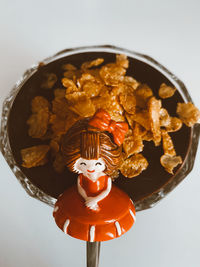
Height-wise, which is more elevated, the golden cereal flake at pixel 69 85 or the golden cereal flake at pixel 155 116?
the golden cereal flake at pixel 69 85

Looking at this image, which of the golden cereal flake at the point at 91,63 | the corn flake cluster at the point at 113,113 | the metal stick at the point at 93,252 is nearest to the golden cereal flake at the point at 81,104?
the corn flake cluster at the point at 113,113

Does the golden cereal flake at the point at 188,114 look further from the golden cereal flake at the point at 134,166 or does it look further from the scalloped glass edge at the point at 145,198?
the golden cereal flake at the point at 134,166

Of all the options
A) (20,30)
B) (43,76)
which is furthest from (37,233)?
(20,30)

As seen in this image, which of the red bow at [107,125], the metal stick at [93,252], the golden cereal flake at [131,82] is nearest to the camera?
the red bow at [107,125]

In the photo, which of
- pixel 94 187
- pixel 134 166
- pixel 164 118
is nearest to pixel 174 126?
pixel 164 118

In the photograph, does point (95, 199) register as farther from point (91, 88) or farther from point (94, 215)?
point (91, 88)

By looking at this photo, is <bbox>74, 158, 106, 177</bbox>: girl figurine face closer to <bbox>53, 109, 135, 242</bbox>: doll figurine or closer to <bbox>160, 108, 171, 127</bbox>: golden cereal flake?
<bbox>53, 109, 135, 242</bbox>: doll figurine

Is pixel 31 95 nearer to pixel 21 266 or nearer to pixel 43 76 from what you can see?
pixel 43 76
